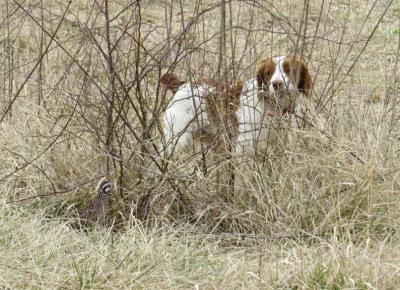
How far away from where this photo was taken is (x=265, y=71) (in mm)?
4504

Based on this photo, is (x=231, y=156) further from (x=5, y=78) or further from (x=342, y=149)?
(x=5, y=78)

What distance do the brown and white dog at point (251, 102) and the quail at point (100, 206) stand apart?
1.26ft

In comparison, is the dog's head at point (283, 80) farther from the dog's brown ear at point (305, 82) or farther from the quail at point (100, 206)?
the quail at point (100, 206)

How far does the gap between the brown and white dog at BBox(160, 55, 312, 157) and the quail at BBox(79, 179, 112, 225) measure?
38 cm

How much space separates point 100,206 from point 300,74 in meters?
1.36

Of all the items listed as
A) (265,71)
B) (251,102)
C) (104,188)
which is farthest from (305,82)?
(104,188)

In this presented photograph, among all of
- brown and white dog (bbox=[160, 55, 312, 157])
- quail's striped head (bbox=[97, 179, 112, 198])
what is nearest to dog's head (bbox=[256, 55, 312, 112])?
brown and white dog (bbox=[160, 55, 312, 157])

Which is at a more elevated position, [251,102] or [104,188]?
A: [251,102]

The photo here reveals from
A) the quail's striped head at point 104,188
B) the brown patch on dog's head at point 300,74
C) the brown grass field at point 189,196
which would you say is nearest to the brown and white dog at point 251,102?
the brown patch on dog's head at point 300,74

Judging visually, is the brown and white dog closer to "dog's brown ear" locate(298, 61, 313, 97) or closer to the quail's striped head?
"dog's brown ear" locate(298, 61, 313, 97)

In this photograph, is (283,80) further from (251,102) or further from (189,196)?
(189,196)

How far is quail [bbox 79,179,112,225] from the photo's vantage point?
12.4 ft

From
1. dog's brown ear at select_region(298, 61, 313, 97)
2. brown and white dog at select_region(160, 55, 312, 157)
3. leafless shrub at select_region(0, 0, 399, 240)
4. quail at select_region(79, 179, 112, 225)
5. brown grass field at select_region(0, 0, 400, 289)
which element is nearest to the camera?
brown grass field at select_region(0, 0, 400, 289)

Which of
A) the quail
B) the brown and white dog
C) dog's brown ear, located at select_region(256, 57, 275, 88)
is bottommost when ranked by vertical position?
the quail
